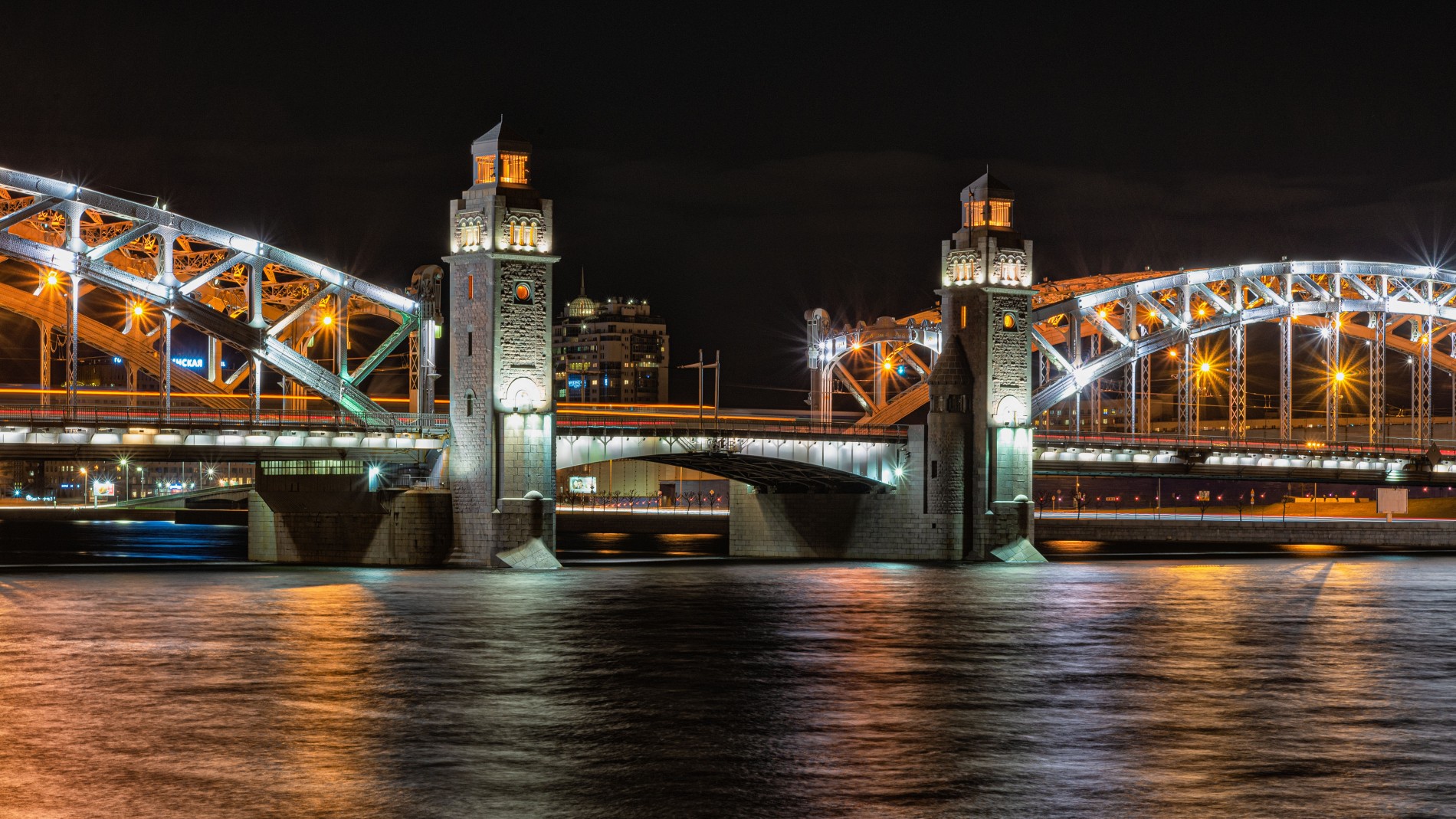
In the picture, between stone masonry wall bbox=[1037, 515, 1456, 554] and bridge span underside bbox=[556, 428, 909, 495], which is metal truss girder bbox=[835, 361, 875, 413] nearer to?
bridge span underside bbox=[556, 428, 909, 495]

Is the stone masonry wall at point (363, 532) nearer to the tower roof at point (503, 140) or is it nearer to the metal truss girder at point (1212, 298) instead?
the tower roof at point (503, 140)

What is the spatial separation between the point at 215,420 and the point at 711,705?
1788 inches

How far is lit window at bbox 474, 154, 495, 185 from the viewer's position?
2884 inches

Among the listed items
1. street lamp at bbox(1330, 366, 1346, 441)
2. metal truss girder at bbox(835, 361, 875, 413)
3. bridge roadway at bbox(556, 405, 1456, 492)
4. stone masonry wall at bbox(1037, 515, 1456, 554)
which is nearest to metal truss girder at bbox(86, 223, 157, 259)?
bridge roadway at bbox(556, 405, 1456, 492)

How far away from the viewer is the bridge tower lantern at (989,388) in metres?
84.9

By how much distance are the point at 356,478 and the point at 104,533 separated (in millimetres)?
89256

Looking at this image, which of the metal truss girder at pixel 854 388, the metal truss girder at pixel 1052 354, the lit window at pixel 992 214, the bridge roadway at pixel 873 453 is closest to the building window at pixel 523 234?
the bridge roadway at pixel 873 453

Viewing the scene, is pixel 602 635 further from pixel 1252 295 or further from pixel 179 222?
pixel 1252 295

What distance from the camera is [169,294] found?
243ft

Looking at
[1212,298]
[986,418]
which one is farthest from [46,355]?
[1212,298]

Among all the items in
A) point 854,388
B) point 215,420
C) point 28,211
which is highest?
point 28,211

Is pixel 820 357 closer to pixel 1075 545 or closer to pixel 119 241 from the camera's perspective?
pixel 1075 545

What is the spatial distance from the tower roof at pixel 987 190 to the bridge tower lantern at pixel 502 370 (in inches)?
941

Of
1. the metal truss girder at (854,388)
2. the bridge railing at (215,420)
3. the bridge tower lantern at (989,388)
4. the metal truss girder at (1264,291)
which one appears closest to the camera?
the bridge railing at (215,420)
